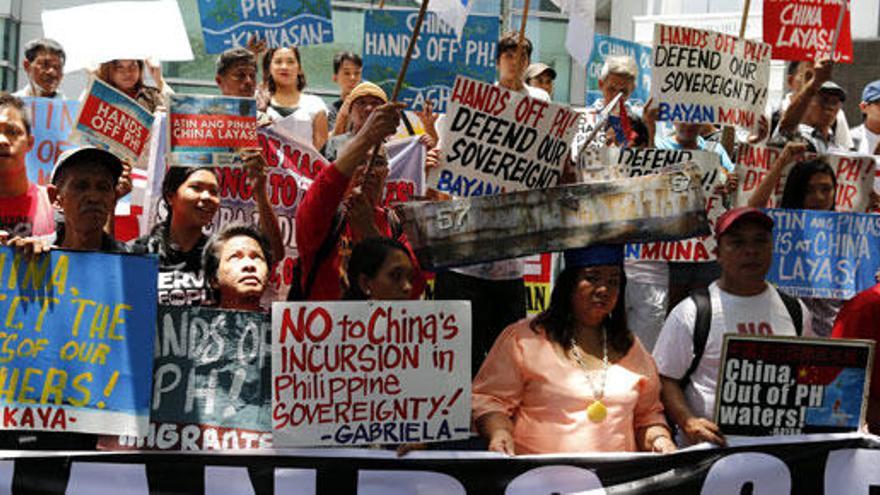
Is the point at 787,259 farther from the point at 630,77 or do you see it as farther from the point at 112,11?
the point at 112,11

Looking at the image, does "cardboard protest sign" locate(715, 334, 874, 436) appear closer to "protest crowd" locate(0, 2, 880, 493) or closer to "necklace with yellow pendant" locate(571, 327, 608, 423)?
"protest crowd" locate(0, 2, 880, 493)

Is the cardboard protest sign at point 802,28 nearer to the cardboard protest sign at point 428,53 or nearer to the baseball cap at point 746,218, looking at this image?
the cardboard protest sign at point 428,53

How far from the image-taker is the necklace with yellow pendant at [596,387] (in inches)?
218

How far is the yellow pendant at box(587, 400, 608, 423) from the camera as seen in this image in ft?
18.2

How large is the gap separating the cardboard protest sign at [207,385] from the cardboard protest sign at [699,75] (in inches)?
156

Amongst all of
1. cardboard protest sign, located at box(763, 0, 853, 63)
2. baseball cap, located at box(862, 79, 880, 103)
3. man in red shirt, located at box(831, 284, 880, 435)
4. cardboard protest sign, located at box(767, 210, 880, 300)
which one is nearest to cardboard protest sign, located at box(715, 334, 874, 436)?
man in red shirt, located at box(831, 284, 880, 435)

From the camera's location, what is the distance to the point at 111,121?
7691mm

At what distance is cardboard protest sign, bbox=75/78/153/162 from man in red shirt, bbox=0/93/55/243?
690 mm

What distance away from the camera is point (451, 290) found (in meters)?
8.09

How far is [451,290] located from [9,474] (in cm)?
335

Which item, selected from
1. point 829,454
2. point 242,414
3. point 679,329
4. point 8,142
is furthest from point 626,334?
point 8,142

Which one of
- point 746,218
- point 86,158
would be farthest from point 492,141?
point 86,158

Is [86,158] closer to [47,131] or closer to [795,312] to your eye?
[795,312]

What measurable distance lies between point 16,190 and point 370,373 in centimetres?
241
